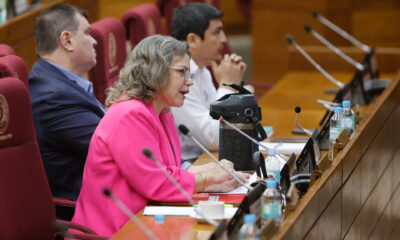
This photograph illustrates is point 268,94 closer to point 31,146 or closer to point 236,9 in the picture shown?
point 31,146

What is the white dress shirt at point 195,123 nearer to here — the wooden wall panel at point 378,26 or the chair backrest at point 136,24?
the chair backrest at point 136,24

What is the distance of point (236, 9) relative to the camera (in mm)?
8820

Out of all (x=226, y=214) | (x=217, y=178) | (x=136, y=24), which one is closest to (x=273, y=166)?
(x=217, y=178)

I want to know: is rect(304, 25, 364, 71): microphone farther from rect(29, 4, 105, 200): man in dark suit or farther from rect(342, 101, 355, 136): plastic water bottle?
rect(29, 4, 105, 200): man in dark suit

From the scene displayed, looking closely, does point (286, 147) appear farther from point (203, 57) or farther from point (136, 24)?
point (136, 24)

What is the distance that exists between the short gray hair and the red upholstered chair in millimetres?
303

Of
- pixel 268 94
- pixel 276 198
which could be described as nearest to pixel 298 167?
pixel 276 198

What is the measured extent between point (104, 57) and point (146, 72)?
868mm

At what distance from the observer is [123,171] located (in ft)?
7.10

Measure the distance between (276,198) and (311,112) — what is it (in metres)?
1.87

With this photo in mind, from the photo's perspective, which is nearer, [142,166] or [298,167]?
[142,166]

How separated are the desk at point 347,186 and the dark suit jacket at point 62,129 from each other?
63 cm

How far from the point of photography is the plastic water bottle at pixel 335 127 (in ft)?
8.64

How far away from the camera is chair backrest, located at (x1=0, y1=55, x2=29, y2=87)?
225cm
